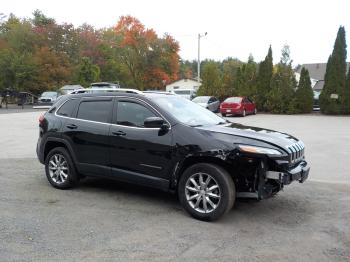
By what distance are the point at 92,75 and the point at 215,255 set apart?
159 feet

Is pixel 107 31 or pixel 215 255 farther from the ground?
pixel 107 31

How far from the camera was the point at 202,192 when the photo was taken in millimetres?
5527

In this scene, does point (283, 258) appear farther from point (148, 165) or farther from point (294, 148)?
point (148, 165)

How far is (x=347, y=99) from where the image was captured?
100ft

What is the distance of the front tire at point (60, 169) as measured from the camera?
7.04 m

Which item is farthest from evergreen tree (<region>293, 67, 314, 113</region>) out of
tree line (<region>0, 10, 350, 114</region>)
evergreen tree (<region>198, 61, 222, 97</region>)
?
evergreen tree (<region>198, 61, 222, 97</region>)

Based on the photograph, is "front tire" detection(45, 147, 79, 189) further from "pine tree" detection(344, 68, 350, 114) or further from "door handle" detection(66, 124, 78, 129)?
"pine tree" detection(344, 68, 350, 114)

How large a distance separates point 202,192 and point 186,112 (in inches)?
56.3

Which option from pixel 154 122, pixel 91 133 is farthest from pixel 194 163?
pixel 91 133

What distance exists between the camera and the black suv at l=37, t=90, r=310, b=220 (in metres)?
5.37

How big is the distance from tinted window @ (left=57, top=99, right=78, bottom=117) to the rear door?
0.48 feet

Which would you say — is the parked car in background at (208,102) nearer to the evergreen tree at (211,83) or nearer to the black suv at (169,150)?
the evergreen tree at (211,83)

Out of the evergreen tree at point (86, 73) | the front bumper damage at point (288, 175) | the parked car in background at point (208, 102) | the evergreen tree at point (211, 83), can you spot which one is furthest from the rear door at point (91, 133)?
the evergreen tree at point (86, 73)

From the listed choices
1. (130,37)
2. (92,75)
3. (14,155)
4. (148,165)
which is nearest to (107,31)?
(130,37)
